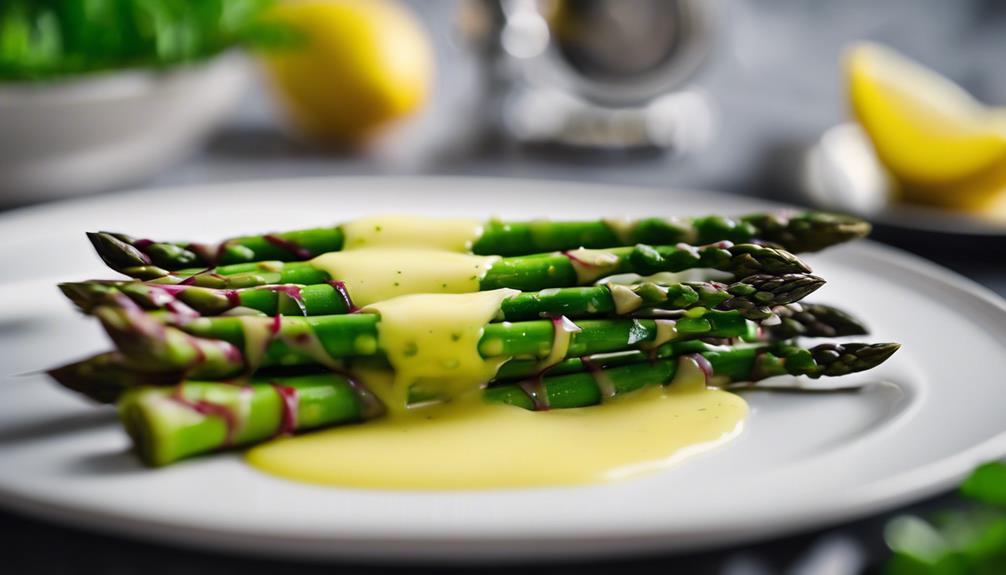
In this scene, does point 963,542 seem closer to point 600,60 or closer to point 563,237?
point 563,237

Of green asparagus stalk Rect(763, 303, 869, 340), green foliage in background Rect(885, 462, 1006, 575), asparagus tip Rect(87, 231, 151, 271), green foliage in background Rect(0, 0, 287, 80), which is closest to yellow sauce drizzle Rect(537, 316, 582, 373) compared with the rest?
green asparagus stalk Rect(763, 303, 869, 340)

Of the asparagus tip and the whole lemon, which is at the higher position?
the whole lemon

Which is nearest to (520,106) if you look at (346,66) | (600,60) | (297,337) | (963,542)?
(600,60)

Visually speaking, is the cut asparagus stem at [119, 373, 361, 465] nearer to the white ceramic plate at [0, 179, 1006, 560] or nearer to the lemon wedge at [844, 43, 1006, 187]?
the white ceramic plate at [0, 179, 1006, 560]

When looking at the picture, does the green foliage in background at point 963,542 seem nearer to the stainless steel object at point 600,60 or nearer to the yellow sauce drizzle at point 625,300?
the yellow sauce drizzle at point 625,300

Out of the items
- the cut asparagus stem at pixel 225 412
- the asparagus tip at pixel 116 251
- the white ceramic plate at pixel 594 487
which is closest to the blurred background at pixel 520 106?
the white ceramic plate at pixel 594 487

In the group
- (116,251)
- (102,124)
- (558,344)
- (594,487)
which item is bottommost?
(594,487)

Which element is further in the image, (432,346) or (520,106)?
(520,106)
